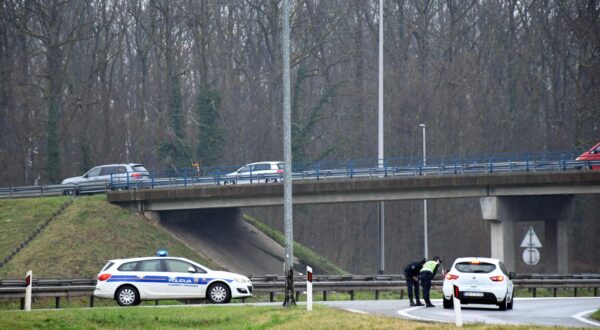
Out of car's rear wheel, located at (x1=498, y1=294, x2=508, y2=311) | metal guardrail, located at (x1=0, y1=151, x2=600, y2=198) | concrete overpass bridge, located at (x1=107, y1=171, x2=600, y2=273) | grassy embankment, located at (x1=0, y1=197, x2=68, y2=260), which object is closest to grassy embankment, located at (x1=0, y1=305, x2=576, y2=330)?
car's rear wheel, located at (x1=498, y1=294, x2=508, y2=311)

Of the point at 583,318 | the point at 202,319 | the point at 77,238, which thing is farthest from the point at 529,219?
the point at 202,319

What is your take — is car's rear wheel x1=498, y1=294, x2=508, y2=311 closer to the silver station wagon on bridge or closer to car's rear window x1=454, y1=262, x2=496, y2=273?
car's rear window x1=454, y1=262, x2=496, y2=273

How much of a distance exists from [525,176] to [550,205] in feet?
19.1

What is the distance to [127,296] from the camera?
106 ft

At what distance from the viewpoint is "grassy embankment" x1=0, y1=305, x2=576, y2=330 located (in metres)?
23.2

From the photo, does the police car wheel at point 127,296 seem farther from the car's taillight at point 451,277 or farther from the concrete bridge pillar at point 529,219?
the concrete bridge pillar at point 529,219

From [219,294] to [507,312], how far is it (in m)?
7.89

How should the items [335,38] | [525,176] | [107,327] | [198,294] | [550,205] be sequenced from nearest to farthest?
→ [107,327] < [198,294] < [525,176] < [550,205] < [335,38]

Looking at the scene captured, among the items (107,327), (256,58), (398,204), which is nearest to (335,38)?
(256,58)

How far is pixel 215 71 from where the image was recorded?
3307 inches

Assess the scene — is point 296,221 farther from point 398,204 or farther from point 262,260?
point 262,260

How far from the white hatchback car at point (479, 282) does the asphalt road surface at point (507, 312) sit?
0.32 m

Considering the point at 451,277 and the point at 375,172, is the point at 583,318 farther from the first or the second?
the point at 375,172

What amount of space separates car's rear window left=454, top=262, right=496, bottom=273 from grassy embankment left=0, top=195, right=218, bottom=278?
2128 cm
